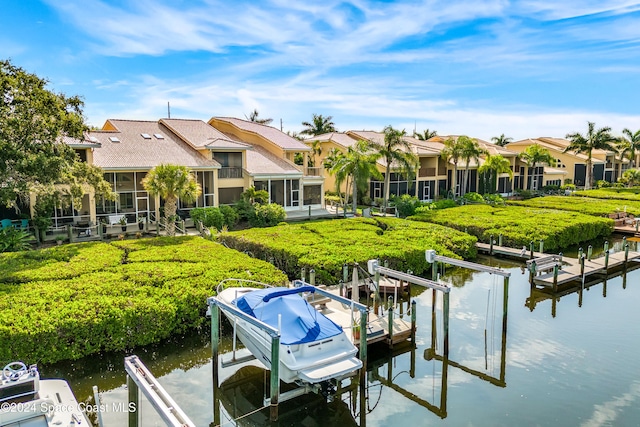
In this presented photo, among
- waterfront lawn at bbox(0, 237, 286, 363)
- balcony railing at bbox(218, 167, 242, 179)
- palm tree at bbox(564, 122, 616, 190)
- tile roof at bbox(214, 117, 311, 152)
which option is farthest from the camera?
palm tree at bbox(564, 122, 616, 190)

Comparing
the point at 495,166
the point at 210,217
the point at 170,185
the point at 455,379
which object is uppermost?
the point at 495,166

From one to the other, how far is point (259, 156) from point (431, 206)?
15319 mm

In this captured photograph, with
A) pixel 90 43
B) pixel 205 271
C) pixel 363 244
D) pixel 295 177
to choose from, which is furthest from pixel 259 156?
pixel 205 271

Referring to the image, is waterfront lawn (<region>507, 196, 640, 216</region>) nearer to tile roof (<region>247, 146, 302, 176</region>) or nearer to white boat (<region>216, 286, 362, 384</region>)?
tile roof (<region>247, 146, 302, 176</region>)

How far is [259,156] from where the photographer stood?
38000 mm

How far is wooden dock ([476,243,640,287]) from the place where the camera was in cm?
2078

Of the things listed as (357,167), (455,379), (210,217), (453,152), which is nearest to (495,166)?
(453,152)

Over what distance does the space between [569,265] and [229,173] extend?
22.4 meters

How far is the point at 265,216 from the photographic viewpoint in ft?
102

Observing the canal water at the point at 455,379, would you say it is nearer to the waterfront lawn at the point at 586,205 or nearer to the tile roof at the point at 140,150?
the tile roof at the point at 140,150

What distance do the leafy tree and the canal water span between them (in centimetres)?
1081

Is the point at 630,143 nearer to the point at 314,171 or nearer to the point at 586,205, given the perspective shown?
the point at 586,205

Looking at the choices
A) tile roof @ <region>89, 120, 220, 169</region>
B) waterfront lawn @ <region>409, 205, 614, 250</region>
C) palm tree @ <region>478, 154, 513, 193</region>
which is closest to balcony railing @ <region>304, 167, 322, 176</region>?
tile roof @ <region>89, 120, 220, 169</region>

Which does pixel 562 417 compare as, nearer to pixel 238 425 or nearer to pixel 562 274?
pixel 238 425
